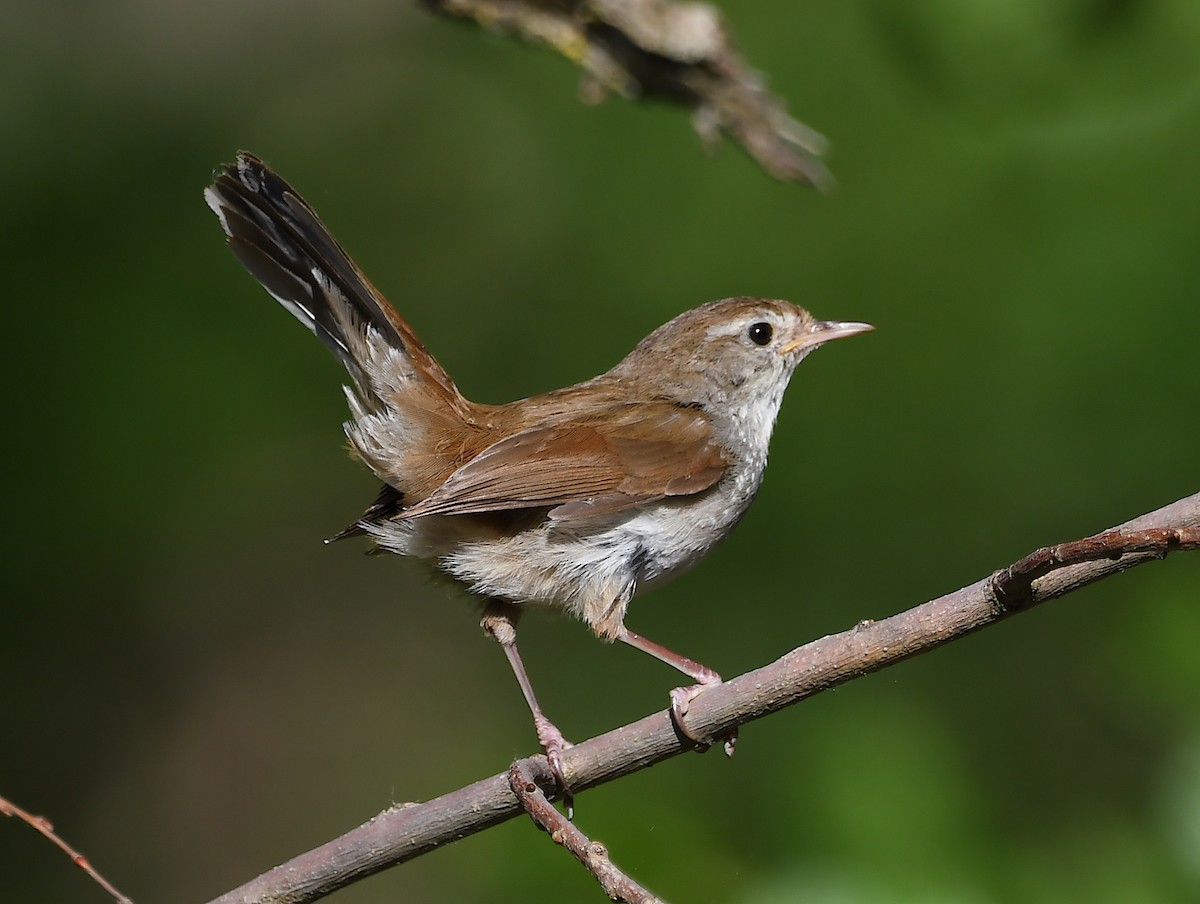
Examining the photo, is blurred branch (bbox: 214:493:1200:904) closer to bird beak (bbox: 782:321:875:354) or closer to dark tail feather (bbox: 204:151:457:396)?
dark tail feather (bbox: 204:151:457:396)


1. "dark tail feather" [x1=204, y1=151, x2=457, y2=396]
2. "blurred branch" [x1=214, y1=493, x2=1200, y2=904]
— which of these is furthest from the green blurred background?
"dark tail feather" [x1=204, y1=151, x2=457, y2=396]

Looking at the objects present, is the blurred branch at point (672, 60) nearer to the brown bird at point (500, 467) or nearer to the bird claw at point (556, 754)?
the brown bird at point (500, 467)

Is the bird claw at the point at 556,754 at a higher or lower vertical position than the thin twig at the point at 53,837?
higher

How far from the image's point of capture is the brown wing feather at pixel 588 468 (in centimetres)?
369

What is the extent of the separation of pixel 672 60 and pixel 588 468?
136cm

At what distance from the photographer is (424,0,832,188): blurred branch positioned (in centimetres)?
409

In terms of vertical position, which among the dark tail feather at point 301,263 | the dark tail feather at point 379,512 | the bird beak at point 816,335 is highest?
the bird beak at point 816,335

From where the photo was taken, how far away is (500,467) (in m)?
3.77

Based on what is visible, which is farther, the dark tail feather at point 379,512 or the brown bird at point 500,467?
the dark tail feather at point 379,512

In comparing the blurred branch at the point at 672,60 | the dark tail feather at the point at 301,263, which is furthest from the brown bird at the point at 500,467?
the blurred branch at the point at 672,60

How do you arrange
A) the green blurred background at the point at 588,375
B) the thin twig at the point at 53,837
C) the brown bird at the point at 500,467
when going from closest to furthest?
the thin twig at the point at 53,837 < the green blurred background at the point at 588,375 < the brown bird at the point at 500,467

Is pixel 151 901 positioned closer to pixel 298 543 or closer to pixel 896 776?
pixel 298 543

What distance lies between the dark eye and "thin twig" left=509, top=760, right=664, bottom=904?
204 centimetres

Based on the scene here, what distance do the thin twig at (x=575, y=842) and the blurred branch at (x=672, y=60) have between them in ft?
7.05
